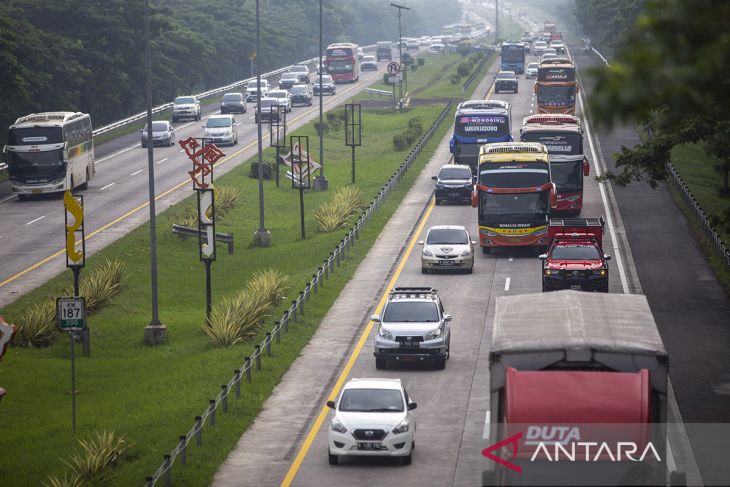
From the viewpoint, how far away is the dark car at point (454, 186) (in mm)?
61219

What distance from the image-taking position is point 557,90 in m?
86.0

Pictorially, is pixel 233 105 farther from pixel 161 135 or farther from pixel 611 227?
pixel 611 227

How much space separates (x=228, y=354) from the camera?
3634 cm

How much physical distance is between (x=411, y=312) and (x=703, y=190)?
1441 inches

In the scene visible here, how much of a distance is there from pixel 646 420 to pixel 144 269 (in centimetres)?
3567

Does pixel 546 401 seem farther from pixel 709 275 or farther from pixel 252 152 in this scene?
pixel 252 152

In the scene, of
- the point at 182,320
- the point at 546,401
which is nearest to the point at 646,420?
the point at 546,401

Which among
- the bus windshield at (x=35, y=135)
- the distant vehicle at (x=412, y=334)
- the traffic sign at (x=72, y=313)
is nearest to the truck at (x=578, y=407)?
the traffic sign at (x=72, y=313)

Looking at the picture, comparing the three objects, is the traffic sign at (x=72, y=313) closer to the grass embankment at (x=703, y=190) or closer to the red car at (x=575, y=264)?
the red car at (x=575, y=264)

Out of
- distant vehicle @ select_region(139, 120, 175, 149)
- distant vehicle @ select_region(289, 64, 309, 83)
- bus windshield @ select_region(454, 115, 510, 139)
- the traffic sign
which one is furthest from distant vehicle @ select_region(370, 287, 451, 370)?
distant vehicle @ select_region(289, 64, 309, 83)

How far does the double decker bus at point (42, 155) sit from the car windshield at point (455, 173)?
1891 centimetres

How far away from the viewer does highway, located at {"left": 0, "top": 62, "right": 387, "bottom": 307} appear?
165 feet

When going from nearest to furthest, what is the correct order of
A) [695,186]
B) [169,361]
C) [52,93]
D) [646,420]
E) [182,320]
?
[646,420]
[169,361]
[182,320]
[695,186]
[52,93]

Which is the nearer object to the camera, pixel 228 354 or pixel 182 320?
pixel 228 354
